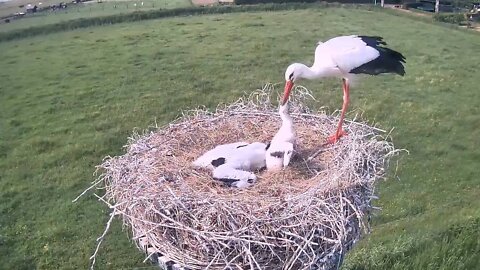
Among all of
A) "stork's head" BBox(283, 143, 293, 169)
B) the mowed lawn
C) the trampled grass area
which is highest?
"stork's head" BBox(283, 143, 293, 169)

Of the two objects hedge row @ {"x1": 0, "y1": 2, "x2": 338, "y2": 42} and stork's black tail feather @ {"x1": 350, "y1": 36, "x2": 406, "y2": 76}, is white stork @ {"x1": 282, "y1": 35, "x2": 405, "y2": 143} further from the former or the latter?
hedge row @ {"x1": 0, "y1": 2, "x2": 338, "y2": 42}

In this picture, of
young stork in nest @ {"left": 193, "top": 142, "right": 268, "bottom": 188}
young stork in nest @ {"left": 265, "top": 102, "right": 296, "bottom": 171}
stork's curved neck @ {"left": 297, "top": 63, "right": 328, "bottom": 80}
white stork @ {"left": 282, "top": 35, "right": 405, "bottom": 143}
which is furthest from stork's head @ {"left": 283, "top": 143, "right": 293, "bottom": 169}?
stork's curved neck @ {"left": 297, "top": 63, "right": 328, "bottom": 80}

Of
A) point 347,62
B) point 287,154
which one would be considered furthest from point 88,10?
point 287,154

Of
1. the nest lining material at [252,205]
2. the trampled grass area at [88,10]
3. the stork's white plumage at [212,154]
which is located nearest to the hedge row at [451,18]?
the trampled grass area at [88,10]

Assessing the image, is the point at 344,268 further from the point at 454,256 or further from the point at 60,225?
the point at 60,225

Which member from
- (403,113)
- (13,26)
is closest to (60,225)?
(403,113)

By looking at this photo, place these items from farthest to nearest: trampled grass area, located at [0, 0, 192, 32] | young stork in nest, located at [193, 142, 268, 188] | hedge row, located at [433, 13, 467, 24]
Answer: hedge row, located at [433, 13, 467, 24] → trampled grass area, located at [0, 0, 192, 32] → young stork in nest, located at [193, 142, 268, 188]

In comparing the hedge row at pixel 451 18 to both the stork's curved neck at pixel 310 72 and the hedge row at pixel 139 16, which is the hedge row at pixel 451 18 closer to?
the hedge row at pixel 139 16

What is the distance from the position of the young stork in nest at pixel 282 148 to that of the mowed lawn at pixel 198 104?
2726 mm

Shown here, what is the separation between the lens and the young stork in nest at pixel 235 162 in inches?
141

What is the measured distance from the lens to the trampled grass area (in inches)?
762

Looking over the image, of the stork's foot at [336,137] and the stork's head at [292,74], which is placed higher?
the stork's head at [292,74]

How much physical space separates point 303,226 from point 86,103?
10270 millimetres

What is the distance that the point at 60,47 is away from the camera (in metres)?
17.5
